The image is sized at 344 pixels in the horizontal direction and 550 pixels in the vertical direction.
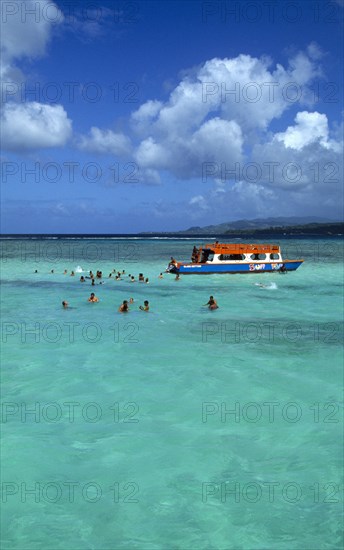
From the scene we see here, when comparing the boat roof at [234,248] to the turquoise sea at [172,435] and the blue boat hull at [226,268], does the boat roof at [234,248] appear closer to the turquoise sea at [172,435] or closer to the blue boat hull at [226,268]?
the blue boat hull at [226,268]

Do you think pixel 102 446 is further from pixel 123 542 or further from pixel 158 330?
pixel 158 330

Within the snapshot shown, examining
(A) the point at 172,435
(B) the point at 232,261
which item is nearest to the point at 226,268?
(B) the point at 232,261

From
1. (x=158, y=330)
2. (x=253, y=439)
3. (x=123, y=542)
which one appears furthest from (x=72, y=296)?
(x=123, y=542)

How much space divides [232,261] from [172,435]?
38946 millimetres

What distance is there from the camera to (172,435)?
42.1 feet

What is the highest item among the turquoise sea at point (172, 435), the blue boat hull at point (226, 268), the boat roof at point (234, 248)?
the boat roof at point (234, 248)

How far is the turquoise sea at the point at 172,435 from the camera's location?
9.22 metres

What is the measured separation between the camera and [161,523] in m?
9.30

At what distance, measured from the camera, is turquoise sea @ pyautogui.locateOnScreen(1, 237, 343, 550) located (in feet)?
30.2

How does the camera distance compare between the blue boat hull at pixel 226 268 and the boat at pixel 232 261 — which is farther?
the boat at pixel 232 261

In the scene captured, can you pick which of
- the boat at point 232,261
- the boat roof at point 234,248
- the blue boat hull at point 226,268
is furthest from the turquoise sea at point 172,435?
the boat roof at point 234,248

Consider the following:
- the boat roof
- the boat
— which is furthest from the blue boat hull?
the boat roof

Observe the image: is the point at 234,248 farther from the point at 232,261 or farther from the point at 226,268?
the point at 226,268

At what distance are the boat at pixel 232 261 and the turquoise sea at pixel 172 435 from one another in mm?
23578
